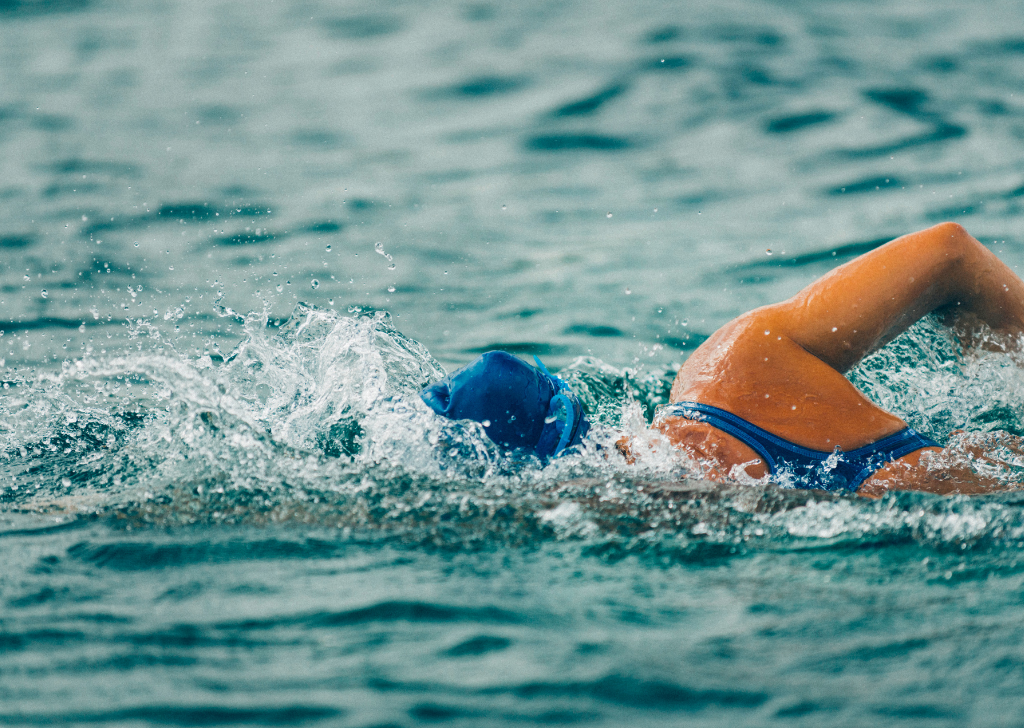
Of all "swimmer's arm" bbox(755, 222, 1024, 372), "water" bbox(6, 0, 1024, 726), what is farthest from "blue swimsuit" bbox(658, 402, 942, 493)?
"swimmer's arm" bbox(755, 222, 1024, 372)

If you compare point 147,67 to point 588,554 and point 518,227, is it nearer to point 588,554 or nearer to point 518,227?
point 518,227

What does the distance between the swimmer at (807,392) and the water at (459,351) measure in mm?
146

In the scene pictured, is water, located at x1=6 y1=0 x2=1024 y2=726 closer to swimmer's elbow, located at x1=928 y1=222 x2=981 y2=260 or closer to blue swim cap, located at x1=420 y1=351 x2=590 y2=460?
blue swim cap, located at x1=420 y1=351 x2=590 y2=460

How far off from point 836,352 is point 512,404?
1.18 metres

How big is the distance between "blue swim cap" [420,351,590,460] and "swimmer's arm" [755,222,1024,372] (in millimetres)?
788

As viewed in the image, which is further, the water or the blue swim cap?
the blue swim cap

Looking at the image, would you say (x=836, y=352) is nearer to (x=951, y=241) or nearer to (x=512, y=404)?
(x=951, y=241)

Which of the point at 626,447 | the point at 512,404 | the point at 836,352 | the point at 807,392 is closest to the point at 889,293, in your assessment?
the point at 836,352

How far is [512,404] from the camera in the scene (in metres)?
3.28

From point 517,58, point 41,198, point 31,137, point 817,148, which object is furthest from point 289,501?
point 517,58

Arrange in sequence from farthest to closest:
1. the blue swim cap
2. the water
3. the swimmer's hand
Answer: the swimmer's hand < the blue swim cap < the water

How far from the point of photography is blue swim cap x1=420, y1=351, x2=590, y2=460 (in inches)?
128

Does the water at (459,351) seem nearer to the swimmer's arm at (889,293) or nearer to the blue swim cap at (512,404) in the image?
the blue swim cap at (512,404)

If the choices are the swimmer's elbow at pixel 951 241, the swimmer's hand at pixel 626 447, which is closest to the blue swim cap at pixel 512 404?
the swimmer's hand at pixel 626 447
